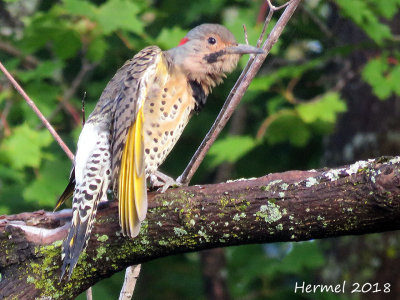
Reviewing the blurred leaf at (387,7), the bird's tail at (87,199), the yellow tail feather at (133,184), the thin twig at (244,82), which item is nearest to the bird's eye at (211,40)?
the yellow tail feather at (133,184)

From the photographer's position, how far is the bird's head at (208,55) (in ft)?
13.8

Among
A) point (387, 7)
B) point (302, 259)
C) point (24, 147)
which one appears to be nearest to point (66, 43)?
point (24, 147)

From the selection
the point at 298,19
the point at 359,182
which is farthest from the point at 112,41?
the point at 359,182

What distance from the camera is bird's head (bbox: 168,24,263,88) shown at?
4.21m

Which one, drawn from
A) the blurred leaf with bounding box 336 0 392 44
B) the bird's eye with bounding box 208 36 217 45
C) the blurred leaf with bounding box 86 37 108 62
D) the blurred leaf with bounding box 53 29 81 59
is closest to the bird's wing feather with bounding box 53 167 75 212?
the bird's eye with bounding box 208 36 217 45

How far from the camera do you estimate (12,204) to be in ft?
19.8

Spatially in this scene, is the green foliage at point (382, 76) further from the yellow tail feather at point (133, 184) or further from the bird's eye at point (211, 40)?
the yellow tail feather at point (133, 184)

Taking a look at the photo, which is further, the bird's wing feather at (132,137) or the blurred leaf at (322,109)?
the blurred leaf at (322,109)

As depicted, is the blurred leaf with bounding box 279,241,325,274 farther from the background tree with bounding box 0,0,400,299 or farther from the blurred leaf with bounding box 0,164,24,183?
the blurred leaf with bounding box 0,164,24,183

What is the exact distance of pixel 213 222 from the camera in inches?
120

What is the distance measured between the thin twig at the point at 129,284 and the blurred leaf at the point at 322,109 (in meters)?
2.40

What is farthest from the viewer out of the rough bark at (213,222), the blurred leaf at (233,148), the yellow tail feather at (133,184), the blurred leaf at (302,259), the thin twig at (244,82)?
the blurred leaf at (302,259)

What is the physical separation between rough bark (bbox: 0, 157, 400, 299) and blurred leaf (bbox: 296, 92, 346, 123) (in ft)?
7.77

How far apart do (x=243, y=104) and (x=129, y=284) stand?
3618 millimetres
